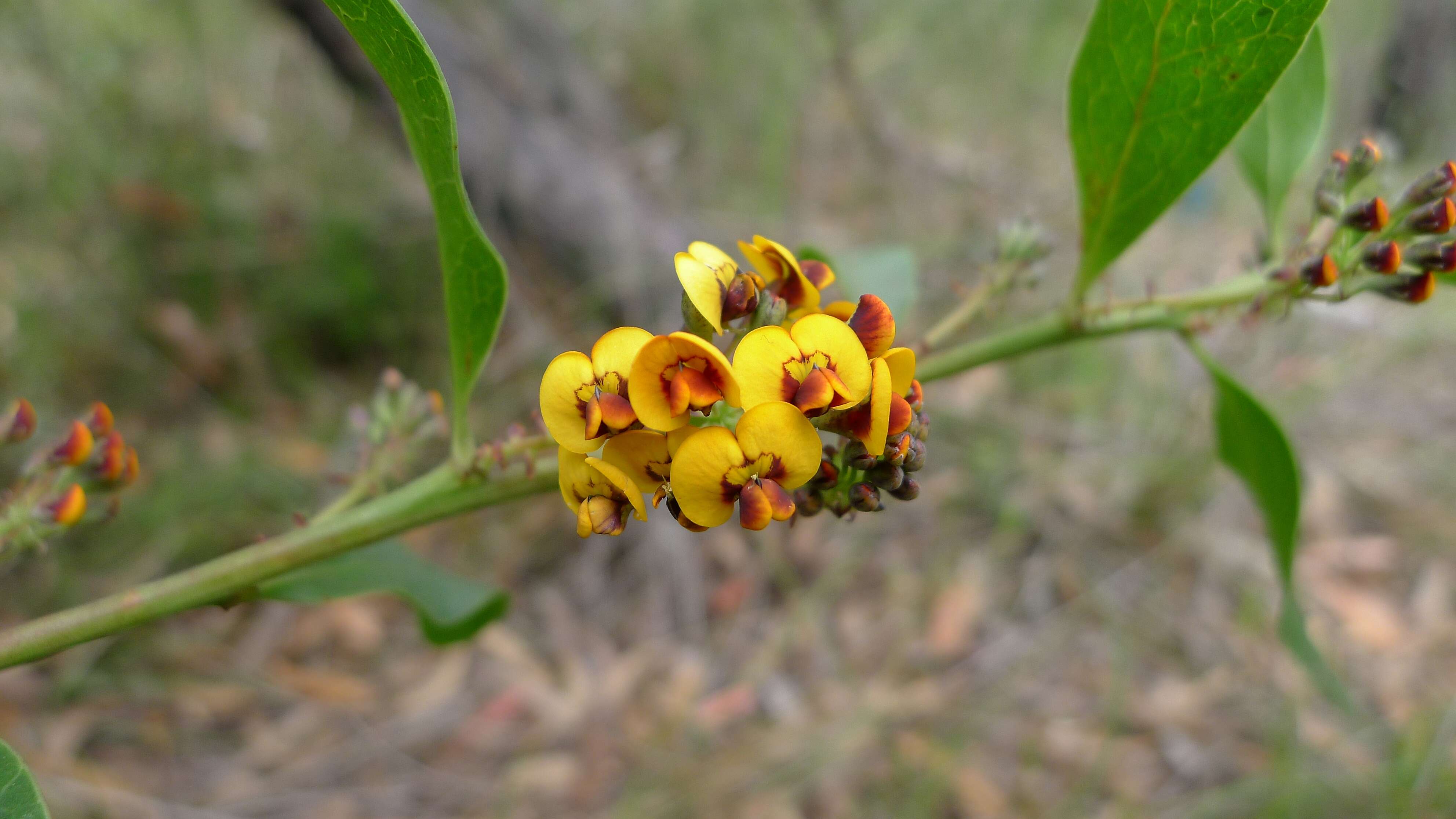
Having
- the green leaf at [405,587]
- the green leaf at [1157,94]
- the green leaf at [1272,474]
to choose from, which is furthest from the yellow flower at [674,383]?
the green leaf at [1272,474]

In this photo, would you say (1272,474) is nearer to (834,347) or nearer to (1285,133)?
(1285,133)

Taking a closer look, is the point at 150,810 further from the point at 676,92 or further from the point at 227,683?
the point at 676,92

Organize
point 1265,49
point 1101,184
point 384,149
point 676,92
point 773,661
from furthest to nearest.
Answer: point 676,92 → point 384,149 → point 773,661 → point 1101,184 → point 1265,49

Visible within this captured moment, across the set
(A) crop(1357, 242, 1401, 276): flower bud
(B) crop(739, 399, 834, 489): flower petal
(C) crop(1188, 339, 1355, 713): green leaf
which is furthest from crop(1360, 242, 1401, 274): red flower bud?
(B) crop(739, 399, 834, 489): flower petal

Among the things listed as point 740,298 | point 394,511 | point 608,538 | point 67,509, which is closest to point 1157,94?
point 740,298

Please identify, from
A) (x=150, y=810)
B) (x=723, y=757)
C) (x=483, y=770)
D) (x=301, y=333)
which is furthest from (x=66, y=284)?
(x=723, y=757)

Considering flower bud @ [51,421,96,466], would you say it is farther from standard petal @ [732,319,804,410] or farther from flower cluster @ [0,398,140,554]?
standard petal @ [732,319,804,410]

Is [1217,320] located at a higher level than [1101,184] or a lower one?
A: lower
